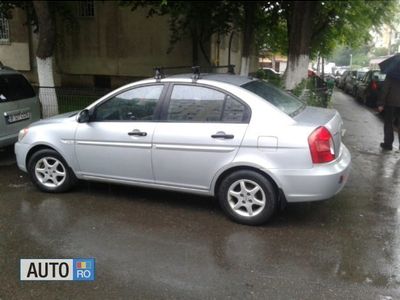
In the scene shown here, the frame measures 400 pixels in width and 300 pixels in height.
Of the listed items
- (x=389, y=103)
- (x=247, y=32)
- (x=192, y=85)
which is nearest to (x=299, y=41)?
(x=247, y=32)

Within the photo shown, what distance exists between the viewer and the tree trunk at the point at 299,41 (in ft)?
32.4

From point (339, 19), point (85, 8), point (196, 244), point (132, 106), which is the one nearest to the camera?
point (196, 244)

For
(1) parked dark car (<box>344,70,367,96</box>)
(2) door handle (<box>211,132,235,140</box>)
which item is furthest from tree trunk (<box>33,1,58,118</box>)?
(1) parked dark car (<box>344,70,367,96</box>)

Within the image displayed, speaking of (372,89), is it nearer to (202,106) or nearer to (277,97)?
(277,97)

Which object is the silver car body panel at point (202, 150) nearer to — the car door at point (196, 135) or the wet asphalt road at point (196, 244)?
the car door at point (196, 135)

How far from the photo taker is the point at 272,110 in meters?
A: 4.68

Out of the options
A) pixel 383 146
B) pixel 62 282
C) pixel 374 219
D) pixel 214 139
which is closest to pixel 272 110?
pixel 214 139

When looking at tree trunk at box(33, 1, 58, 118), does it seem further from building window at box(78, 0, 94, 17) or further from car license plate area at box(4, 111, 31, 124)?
building window at box(78, 0, 94, 17)

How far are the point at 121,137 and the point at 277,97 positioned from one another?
188cm

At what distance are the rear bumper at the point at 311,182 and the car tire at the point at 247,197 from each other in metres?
0.17

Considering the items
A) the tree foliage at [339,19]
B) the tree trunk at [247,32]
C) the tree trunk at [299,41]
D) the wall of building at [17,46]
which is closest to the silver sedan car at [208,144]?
the tree trunk at [299,41]

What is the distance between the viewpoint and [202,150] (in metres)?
4.87

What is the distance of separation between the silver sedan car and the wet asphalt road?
0.34m

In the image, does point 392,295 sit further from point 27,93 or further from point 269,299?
point 27,93
